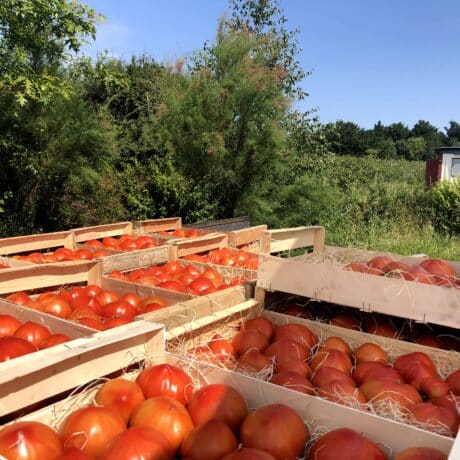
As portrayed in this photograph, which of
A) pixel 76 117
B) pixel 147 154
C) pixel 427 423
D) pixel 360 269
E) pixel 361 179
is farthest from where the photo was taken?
pixel 361 179

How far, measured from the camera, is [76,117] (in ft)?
26.6

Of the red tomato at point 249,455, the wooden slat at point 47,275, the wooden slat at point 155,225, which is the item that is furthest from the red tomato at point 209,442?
the wooden slat at point 155,225

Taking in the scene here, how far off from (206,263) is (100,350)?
2726 millimetres

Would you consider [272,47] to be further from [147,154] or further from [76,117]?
[76,117]

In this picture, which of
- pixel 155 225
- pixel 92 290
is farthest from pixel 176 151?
pixel 92 290

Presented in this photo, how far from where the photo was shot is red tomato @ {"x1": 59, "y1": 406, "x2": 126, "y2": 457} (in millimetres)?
1784

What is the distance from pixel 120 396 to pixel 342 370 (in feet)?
3.71

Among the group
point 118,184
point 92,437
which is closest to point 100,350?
point 92,437

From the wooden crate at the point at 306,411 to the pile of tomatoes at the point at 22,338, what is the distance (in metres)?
0.43

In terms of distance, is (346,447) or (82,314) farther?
(82,314)

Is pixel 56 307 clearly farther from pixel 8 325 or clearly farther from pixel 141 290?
pixel 141 290

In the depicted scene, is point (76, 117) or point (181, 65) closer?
point (76, 117)

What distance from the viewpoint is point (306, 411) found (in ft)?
6.65

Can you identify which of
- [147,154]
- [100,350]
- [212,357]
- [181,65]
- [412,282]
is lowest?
[212,357]
